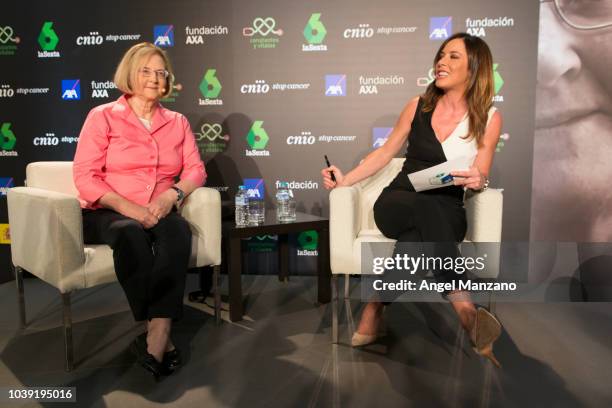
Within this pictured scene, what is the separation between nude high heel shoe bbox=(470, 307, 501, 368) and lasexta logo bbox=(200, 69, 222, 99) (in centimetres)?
246

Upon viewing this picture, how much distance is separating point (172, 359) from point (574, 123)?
9.52 feet

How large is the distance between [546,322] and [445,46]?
1.55m

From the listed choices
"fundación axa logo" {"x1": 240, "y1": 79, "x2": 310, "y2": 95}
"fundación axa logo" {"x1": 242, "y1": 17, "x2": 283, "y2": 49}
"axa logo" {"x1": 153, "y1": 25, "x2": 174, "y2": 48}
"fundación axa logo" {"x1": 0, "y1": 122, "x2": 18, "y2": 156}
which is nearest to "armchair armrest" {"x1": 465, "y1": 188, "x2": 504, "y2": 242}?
"fundación axa logo" {"x1": 240, "y1": 79, "x2": 310, "y2": 95}

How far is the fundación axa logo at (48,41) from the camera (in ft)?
11.7

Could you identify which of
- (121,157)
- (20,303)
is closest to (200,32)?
(121,157)

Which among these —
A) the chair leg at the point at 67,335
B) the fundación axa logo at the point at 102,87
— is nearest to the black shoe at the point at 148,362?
the chair leg at the point at 67,335

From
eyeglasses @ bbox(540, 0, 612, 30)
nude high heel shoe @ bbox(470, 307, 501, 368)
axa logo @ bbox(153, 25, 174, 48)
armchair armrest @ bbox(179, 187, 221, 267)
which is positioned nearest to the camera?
nude high heel shoe @ bbox(470, 307, 501, 368)

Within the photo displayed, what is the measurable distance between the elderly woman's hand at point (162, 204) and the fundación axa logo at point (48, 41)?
2.10 m

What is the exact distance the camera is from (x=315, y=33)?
339 centimetres

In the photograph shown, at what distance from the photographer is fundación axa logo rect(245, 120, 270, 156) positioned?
3516 millimetres

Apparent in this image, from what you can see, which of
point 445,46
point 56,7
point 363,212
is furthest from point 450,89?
point 56,7

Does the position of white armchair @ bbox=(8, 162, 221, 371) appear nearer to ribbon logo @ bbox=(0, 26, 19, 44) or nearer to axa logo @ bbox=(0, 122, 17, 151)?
axa logo @ bbox=(0, 122, 17, 151)

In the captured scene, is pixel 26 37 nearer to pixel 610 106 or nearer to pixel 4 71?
pixel 4 71

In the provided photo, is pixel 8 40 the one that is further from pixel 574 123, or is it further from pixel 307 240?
pixel 574 123
